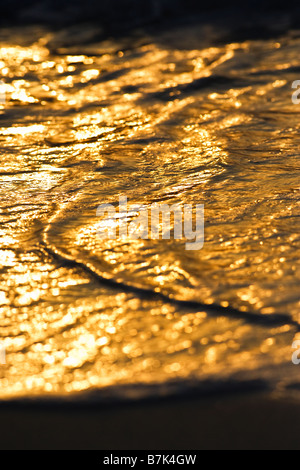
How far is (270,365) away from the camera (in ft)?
3.51

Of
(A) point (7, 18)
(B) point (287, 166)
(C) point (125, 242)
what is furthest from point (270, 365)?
(A) point (7, 18)

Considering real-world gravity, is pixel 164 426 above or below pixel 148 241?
below

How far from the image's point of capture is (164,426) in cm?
98

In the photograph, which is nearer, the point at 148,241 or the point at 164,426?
the point at 164,426

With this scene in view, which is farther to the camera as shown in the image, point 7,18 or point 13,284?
point 7,18

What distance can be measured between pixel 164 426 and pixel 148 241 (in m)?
0.61

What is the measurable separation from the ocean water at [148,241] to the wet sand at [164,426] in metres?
0.03

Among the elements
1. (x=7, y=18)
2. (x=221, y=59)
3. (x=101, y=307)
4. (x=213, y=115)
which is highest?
(x=7, y=18)

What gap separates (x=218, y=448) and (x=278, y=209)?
0.85m

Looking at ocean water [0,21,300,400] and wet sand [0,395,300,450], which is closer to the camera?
wet sand [0,395,300,450]

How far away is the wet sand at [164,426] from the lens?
945mm

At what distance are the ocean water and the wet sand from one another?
0.03 m

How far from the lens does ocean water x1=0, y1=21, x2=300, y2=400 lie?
108 cm
